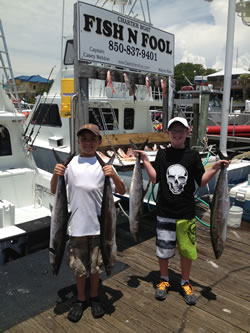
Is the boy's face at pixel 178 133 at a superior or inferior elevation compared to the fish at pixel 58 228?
superior

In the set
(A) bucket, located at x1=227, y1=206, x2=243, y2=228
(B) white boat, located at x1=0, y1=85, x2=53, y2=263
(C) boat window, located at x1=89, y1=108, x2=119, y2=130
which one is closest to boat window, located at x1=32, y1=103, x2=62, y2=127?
(C) boat window, located at x1=89, y1=108, x2=119, y2=130

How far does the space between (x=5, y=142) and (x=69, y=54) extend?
3.87m

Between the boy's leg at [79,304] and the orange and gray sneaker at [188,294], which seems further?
the orange and gray sneaker at [188,294]

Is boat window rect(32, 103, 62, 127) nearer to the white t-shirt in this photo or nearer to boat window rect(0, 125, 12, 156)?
boat window rect(0, 125, 12, 156)

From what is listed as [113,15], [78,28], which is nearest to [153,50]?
[113,15]

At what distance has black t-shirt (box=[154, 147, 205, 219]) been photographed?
2529mm

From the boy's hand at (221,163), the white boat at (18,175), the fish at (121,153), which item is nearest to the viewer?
the boy's hand at (221,163)

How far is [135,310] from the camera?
261cm

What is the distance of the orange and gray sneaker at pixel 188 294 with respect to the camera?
2.69 m

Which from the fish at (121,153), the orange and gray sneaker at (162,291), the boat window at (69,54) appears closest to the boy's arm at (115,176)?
the orange and gray sneaker at (162,291)

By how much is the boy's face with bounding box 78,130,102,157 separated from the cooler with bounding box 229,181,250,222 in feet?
11.6

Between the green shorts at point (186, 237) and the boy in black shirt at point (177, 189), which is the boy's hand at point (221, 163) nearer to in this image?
the boy in black shirt at point (177, 189)

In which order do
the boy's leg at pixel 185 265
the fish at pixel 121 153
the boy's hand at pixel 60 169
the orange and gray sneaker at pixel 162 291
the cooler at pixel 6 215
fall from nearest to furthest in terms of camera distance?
the boy's hand at pixel 60 169 → the boy's leg at pixel 185 265 → the orange and gray sneaker at pixel 162 291 → the cooler at pixel 6 215 → the fish at pixel 121 153

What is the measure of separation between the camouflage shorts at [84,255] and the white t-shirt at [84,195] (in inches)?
3.0
